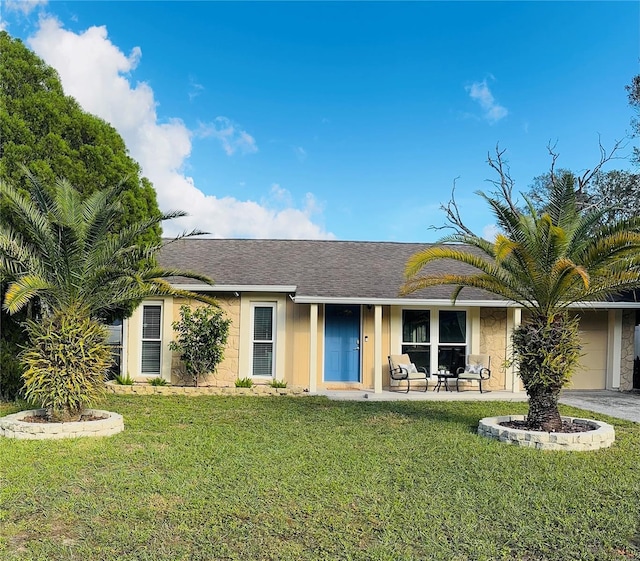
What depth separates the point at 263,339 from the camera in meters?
13.7

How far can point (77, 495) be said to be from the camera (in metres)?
5.27

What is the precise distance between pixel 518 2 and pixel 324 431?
11.8 metres

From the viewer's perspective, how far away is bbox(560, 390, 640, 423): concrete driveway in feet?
35.2

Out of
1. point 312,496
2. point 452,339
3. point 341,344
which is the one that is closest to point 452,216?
point 452,339

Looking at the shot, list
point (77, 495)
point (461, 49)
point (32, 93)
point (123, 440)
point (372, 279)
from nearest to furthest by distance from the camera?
point (77, 495)
point (123, 440)
point (32, 93)
point (372, 279)
point (461, 49)

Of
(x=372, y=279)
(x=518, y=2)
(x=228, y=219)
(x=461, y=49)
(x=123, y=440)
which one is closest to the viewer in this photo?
(x=123, y=440)

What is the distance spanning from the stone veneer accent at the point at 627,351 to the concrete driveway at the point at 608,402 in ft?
2.17

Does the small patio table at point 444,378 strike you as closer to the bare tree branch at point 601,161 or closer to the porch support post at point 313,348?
the porch support post at point 313,348

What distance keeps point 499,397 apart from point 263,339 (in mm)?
6085

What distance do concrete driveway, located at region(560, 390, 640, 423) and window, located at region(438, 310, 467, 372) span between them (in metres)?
2.68

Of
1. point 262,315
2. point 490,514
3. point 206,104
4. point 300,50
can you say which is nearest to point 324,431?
point 490,514

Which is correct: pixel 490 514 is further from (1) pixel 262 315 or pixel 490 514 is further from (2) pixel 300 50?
(2) pixel 300 50

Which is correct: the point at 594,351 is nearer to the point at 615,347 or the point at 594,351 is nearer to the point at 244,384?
the point at 615,347

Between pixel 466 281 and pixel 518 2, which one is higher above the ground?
pixel 518 2
